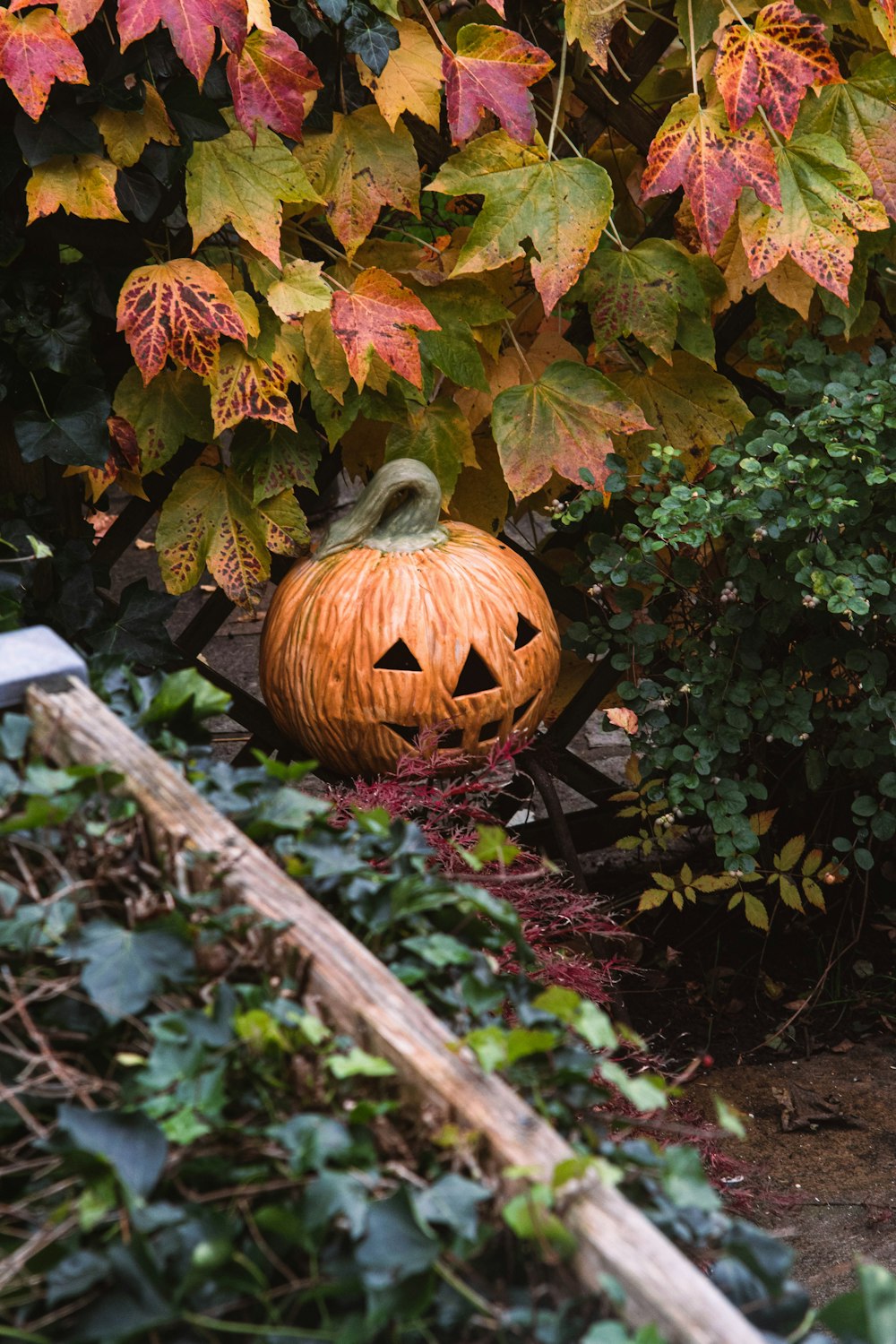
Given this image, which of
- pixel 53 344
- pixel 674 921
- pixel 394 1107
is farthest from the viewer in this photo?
pixel 674 921

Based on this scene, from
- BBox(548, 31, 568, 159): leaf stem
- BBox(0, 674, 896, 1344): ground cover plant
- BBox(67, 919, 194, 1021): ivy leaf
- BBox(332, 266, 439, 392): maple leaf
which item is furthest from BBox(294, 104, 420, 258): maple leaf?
BBox(67, 919, 194, 1021): ivy leaf

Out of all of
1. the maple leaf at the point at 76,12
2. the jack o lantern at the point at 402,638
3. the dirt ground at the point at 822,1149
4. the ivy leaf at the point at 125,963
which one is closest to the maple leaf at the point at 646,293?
the jack o lantern at the point at 402,638

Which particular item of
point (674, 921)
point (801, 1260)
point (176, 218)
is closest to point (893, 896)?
point (674, 921)

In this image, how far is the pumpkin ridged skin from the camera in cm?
206

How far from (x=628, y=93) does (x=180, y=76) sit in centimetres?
83

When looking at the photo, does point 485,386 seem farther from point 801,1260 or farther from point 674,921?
point 801,1260

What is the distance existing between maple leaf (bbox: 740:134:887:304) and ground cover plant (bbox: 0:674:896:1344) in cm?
152

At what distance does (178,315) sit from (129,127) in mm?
301

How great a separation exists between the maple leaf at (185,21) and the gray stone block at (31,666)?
100cm

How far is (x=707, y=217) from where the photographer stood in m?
2.15

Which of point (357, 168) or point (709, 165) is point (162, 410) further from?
point (709, 165)

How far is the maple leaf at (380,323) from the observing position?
2.15m

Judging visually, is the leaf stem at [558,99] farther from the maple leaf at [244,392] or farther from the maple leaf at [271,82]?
the maple leaf at [244,392]

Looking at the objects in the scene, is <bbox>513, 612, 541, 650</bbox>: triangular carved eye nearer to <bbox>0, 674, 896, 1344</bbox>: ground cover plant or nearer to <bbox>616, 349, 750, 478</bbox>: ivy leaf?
<bbox>616, 349, 750, 478</bbox>: ivy leaf
